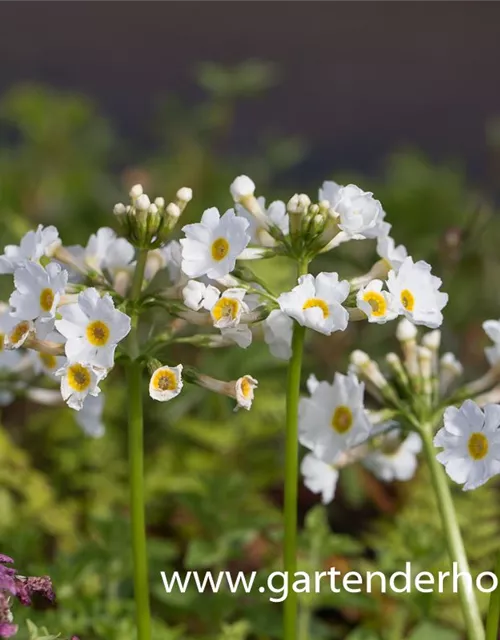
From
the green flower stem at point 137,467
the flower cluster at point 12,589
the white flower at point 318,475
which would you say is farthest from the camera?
the white flower at point 318,475

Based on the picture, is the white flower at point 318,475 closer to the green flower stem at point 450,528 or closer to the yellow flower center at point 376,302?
the green flower stem at point 450,528

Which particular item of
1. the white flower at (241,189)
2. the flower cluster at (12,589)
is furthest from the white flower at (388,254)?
the flower cluster at (12,589)

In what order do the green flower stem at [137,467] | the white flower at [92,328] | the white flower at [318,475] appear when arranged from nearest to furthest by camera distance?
1. the white flower at [92,328]
2. the green flower stem at [137,467]
3. the white flower at [318,475]

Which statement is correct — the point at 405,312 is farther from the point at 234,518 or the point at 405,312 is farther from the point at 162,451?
the point at 162,451

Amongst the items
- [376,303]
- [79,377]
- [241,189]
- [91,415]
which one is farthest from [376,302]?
[91,415]

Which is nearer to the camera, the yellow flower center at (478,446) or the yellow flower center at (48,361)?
the yellow flower center at (478,446)

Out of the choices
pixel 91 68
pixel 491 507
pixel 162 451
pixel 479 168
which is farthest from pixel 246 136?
pixel 491 507

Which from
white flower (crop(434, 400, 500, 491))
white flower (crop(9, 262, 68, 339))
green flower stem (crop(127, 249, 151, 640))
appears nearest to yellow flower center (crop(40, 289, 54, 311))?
white flower (crop(9, 262, 68, 339))

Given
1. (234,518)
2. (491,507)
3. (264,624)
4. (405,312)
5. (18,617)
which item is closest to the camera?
(405,312)
